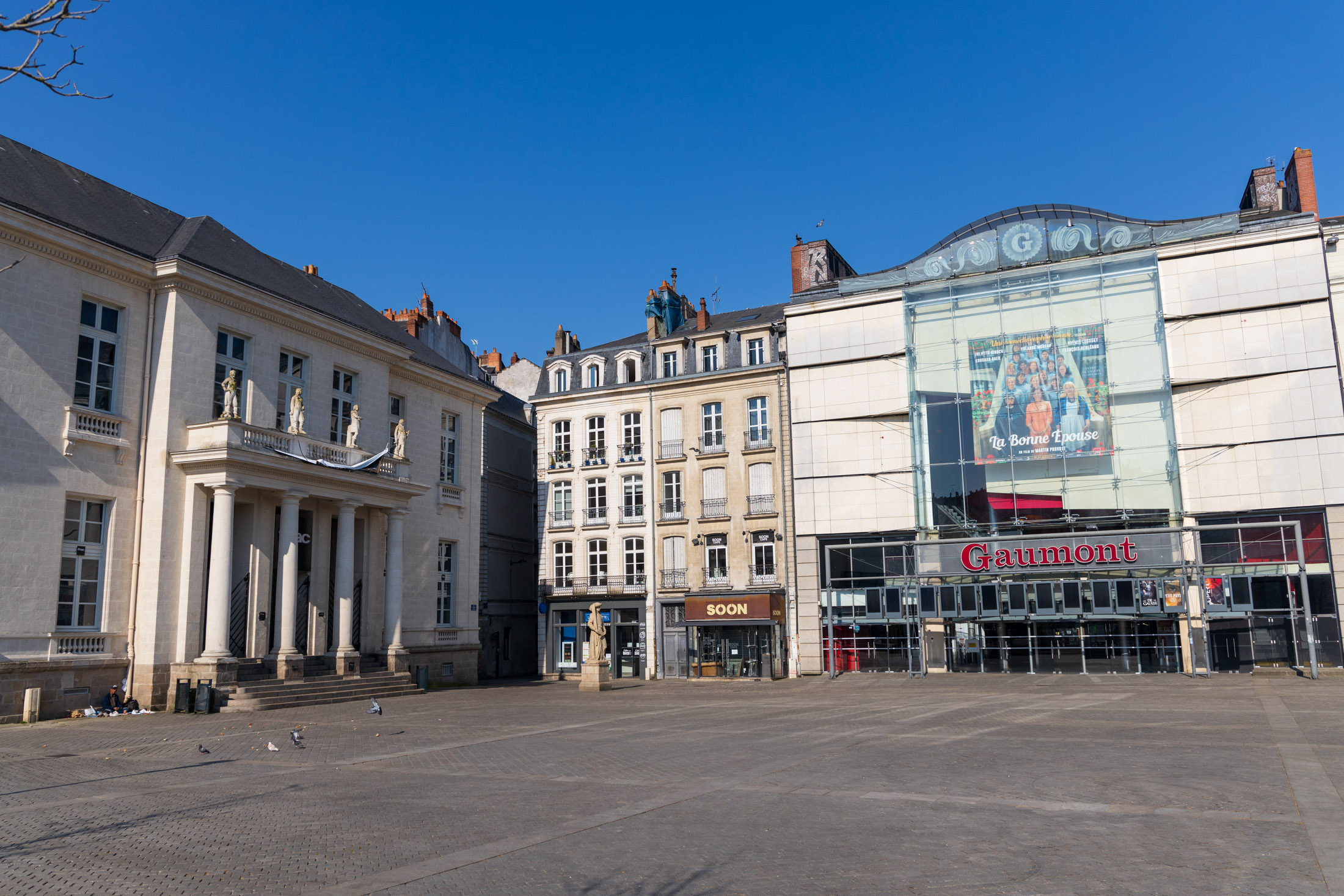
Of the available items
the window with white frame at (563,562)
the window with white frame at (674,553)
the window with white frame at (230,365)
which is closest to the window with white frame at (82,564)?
the window with white frame at (230,365)

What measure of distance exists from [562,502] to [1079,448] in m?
21.6

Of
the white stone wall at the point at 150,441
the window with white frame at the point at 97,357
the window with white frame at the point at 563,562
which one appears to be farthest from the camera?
the window with white frame at the point at 563,562

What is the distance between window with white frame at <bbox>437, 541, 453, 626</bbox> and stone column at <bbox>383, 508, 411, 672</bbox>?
4381 millimetres

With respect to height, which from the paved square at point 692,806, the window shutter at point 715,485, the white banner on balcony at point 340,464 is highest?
the window shutter at point 715,485

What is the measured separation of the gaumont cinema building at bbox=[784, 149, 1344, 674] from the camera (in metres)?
33.4

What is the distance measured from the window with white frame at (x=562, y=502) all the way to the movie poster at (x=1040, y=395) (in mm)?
17552

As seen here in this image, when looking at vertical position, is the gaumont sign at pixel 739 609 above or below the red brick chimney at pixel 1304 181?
below

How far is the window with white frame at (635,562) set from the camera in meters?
42.1

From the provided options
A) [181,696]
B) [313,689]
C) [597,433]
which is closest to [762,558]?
[597,433]

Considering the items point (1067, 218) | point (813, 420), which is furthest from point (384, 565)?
point (1067, 218)

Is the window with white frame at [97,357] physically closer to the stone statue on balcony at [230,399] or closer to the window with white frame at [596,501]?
the stone statue on balcony at [230,399]

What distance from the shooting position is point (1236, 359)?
3422 cm

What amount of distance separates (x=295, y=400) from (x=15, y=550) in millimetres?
Result: 8263

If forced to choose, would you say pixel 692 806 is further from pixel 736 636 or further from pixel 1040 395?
pixel 1040 395
